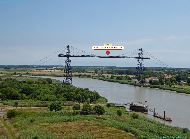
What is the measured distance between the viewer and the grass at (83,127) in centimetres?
2748

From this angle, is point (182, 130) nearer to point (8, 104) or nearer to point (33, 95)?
point (8, 104)

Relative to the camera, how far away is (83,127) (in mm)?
30406

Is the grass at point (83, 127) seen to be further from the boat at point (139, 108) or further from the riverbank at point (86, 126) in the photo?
the boat at point (139, 108)

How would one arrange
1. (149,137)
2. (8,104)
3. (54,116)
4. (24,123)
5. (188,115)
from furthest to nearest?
(8,104) → (188,115) → (54,116) → (24,123) → (149,137)

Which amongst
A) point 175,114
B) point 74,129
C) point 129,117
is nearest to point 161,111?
point 175,114

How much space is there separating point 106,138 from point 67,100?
85.1ft

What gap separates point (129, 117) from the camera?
37094 mm

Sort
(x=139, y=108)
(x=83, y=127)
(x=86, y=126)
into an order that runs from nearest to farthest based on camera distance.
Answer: (x=83, y=127) → (x=86, y=126) → (x=139, y=108)

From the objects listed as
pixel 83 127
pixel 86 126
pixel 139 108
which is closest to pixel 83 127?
pixel 83 127

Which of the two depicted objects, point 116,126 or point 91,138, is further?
point 116,126

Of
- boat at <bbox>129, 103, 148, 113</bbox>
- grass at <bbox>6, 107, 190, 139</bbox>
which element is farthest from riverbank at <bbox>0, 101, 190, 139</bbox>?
boat at <bbox>129, 103, 148, 113</bbox>

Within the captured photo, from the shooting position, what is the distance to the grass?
1082 inches

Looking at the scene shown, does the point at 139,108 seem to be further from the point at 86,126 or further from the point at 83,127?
the point at 83,127

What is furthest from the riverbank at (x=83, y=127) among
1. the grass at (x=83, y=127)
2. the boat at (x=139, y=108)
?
the boat at (x=139, y=108)
